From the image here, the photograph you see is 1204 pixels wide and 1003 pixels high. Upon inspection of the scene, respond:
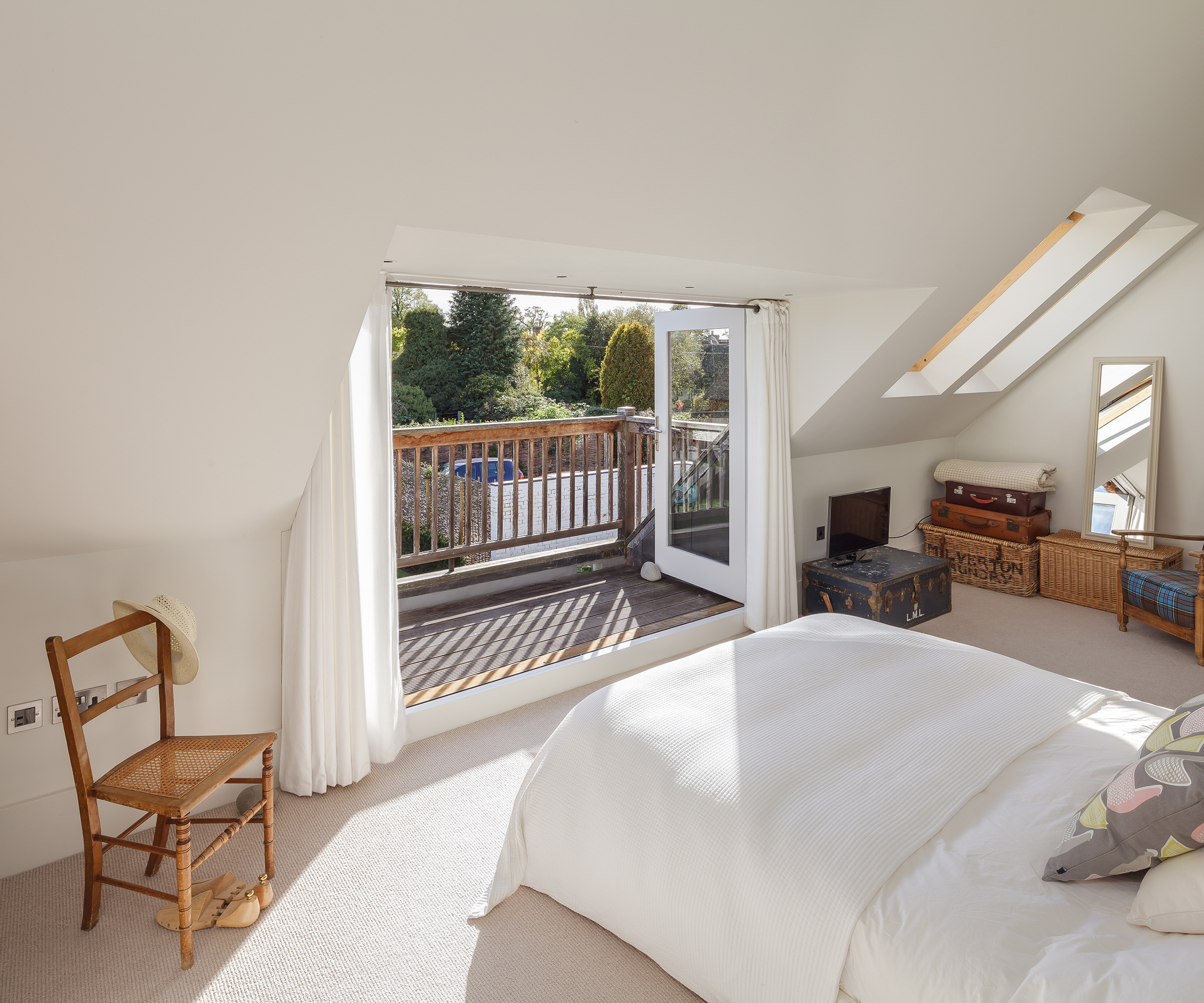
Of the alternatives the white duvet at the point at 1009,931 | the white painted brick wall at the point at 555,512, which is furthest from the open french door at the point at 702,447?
the white duvet at the point at 1009,931

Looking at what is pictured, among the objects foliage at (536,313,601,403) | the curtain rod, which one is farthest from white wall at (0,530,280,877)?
foliage at (536,313,601,403)

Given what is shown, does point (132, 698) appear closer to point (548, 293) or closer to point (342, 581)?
point (342, 581)

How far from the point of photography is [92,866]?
2.12 metres

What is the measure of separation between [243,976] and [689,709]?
135 cm

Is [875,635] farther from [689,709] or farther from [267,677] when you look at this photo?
[267,677]

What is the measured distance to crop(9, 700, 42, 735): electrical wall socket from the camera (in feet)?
7.87

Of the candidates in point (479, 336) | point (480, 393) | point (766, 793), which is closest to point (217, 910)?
point (766, 793)

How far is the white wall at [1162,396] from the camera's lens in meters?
4.60

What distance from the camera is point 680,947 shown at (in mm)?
1863

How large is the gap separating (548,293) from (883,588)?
247 centimetres

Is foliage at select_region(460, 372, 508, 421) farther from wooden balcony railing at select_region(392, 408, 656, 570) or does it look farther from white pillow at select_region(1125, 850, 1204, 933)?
white pillow at select_region(1125, 850, 1204, 933)

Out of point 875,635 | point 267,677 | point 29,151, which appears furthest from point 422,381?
point 29,151

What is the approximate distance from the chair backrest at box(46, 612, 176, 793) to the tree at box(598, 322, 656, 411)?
7.30 metres

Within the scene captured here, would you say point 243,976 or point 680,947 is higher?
point 680,947
